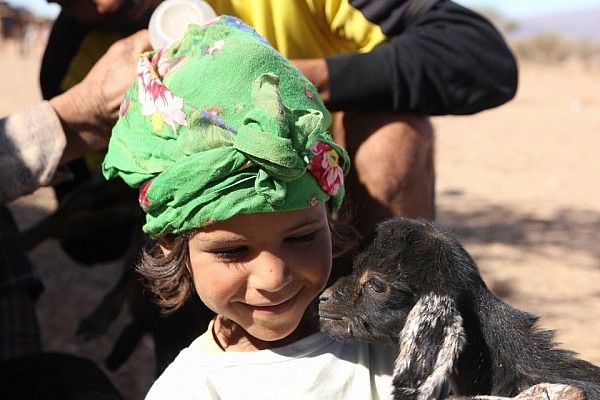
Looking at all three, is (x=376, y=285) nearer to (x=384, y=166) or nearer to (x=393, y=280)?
(x=393, y=280)

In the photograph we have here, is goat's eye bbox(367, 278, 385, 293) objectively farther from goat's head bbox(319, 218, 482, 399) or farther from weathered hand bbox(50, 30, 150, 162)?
weathered hand bbox(50, 30, 150, 162)

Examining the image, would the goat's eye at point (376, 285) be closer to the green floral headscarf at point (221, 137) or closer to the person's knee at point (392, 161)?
the green floral headscarf at point (221, 137)

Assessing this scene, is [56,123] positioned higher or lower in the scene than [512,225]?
higher

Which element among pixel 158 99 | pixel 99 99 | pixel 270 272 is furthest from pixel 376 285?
pixel 99 99

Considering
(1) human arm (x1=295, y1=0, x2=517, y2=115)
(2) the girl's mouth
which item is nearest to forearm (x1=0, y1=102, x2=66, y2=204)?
(1) human arm (x1=295, y1=0, x2=517, y2=115)

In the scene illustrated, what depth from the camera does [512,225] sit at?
833 cm

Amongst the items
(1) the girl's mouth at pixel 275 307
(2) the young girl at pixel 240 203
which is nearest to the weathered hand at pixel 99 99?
(2) the young girl at pixel 240 203

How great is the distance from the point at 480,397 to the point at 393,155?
1.10 metres

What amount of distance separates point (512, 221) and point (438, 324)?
662 cm

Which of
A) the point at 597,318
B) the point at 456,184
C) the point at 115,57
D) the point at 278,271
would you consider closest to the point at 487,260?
the point at 597,318

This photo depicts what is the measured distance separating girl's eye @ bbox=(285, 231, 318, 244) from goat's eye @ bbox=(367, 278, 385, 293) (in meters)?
0.17

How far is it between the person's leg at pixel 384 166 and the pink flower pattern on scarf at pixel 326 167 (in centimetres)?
70

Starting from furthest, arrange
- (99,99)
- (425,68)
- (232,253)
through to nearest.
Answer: (425,68)
(99,99)
(232,253)

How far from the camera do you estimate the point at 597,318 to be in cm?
532
